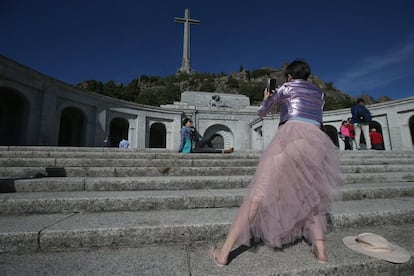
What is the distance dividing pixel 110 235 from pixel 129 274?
1.94ft

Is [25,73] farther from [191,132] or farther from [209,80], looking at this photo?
[209,80]

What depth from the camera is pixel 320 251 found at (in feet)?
5.30

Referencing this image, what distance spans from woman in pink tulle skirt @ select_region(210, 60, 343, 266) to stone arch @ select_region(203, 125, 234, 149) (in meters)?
19.6

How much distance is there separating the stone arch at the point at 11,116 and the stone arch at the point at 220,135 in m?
14.6

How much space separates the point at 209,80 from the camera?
6284 cm

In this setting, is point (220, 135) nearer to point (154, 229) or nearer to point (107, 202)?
point (107, 202)

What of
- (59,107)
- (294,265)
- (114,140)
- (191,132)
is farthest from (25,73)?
(294,265)

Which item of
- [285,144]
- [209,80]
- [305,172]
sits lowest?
[305,172]

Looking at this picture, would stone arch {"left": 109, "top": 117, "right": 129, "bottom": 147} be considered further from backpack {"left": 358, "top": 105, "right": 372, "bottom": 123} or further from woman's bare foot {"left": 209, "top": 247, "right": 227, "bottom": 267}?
woman's bare foot {"left": 209, "top": 247, "right": 227, "bottom": 267}

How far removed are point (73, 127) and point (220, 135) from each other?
45.7 ft

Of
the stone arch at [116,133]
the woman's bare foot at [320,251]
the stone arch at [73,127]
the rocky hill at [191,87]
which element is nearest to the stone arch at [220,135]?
the stone arch at [116,133]

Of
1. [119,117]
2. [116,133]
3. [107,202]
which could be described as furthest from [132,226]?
[116,133]

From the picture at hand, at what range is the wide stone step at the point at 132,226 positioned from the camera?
1.81 metres

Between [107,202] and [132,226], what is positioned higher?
[107,202]
